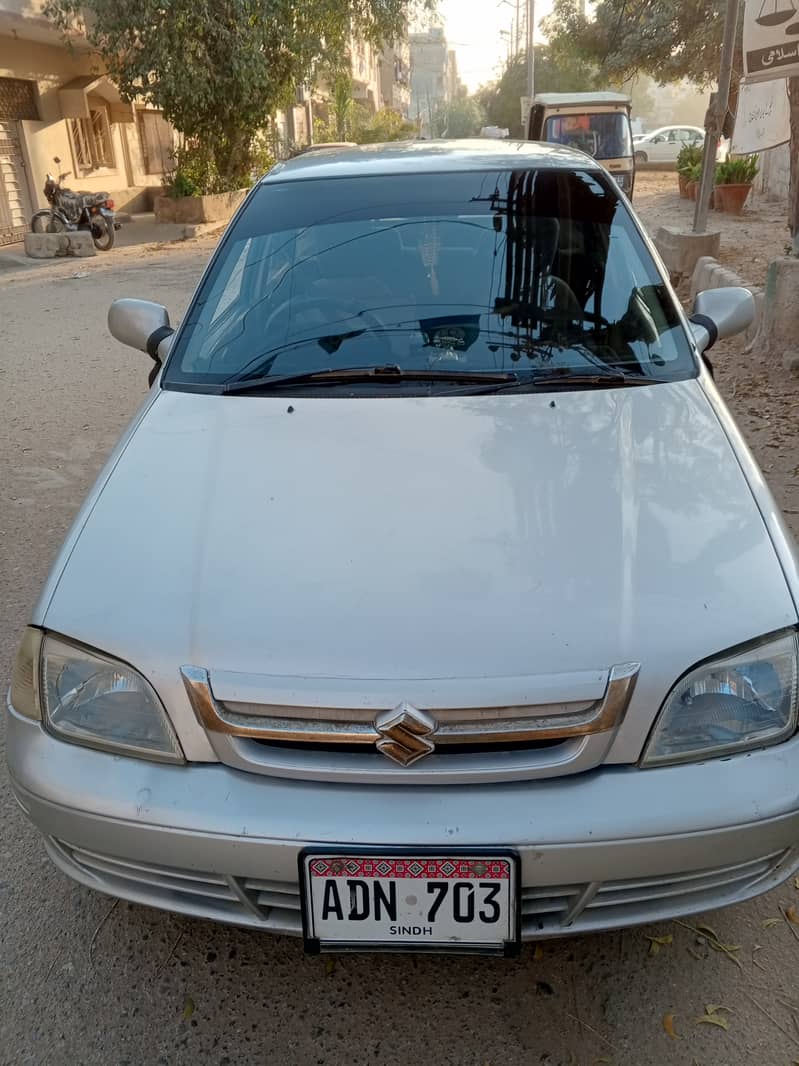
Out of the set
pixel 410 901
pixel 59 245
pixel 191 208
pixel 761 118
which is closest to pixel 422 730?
pixel 410 901

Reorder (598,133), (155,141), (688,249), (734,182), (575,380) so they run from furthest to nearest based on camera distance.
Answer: (155,141)
(598,133)
(734,182)
(688,249)
(575,380)

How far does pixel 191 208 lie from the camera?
610 inches

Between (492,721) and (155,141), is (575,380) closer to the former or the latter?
(492,721)

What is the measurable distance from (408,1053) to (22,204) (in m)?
16.5

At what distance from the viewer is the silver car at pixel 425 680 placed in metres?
1.47

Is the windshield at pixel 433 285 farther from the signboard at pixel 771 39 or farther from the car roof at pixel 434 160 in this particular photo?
the signboard at pixel 771 39

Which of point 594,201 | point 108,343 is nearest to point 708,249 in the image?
point 108,343

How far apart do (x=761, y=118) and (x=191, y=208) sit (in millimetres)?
11044

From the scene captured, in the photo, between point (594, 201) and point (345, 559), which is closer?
point (345, 559)

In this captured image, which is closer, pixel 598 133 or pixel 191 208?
pixel 191 208

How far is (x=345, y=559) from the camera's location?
1692mm

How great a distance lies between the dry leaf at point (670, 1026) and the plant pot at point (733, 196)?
15104 mm

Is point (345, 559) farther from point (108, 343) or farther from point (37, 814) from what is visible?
point (108, 343)

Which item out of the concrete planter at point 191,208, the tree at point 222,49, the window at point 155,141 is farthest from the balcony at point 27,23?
the window at point 155,141
